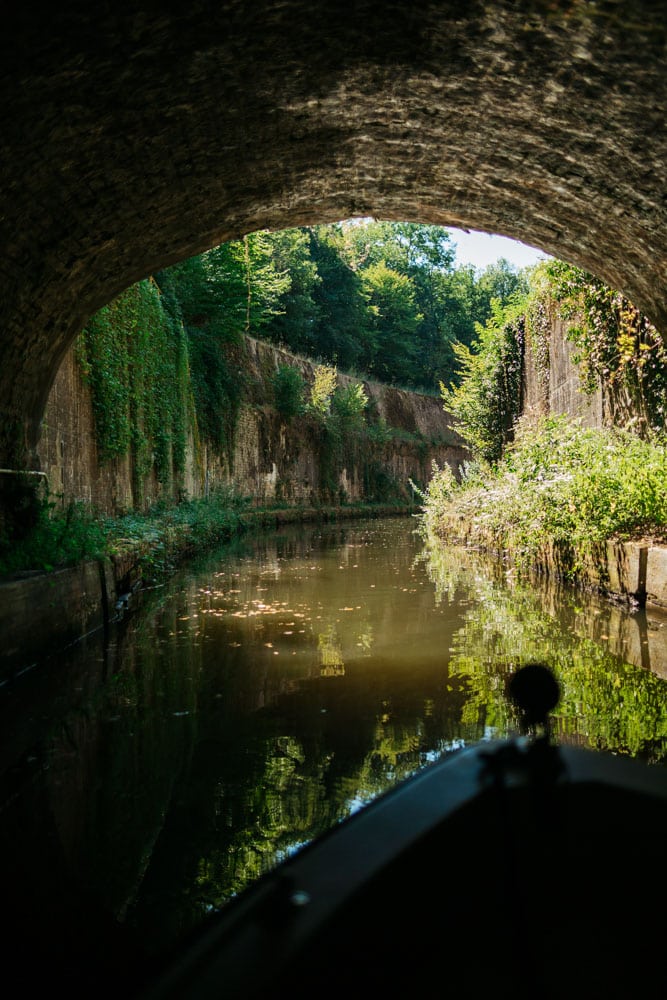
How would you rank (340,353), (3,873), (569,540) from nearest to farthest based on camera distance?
(3,873)
(569,540)
(340,353)

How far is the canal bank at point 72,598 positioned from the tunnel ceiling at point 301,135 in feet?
4.58

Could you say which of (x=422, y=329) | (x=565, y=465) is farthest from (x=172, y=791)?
(x=422, y=329)

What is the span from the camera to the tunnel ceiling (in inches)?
147

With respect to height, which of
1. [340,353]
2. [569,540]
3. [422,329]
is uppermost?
[422,329]

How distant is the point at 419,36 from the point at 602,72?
1.04 metres

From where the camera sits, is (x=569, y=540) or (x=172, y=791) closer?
(x=172, y=791)

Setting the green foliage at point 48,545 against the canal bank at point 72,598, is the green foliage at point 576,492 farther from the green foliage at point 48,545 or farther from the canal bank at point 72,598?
the green foliage at point 48,545

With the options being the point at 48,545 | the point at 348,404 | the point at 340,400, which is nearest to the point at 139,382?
the point at 48,545

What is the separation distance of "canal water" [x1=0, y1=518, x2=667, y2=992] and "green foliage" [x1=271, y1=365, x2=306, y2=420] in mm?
20959

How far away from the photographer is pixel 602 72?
4.02 metres

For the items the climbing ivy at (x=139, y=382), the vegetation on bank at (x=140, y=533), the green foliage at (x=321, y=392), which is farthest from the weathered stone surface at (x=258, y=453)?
the green foliage at (x=321, y=392)

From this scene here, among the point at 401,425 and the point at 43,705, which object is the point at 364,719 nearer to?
the point at 43,705

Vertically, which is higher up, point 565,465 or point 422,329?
point 422,329

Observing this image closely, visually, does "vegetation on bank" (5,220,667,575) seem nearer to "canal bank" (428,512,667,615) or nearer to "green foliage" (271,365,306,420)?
"green foliage" (271,365,306,420)
